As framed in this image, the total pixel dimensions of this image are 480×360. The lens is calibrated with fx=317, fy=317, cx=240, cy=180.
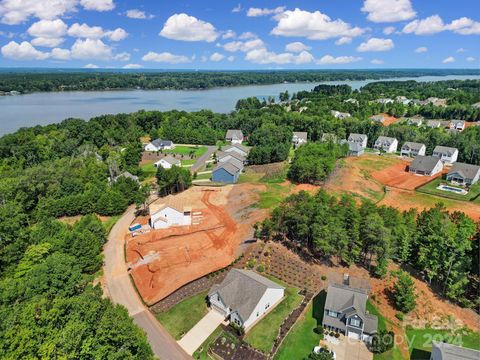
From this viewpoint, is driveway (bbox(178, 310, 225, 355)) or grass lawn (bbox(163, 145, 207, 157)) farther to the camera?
grass lawn (bbox(163, 145, 207, 157))

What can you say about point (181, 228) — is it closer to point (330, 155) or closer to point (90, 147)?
point (330, 155)

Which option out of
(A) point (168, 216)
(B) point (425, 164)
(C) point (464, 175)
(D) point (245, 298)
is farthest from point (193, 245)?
(B) point (425, 164)

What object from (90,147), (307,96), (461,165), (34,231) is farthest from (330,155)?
(307,96)

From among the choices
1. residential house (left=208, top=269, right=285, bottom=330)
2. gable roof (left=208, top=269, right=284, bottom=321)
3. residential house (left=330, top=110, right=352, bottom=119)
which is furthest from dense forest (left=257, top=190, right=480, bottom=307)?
residential house (left=330, top=110, right=352, bottom=119)

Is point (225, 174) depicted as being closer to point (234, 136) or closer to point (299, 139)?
point (234, 136)

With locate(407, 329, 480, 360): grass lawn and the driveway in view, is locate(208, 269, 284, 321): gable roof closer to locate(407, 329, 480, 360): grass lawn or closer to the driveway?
the driveway

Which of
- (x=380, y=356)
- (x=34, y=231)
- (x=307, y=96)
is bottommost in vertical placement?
(x=380, y=356)
